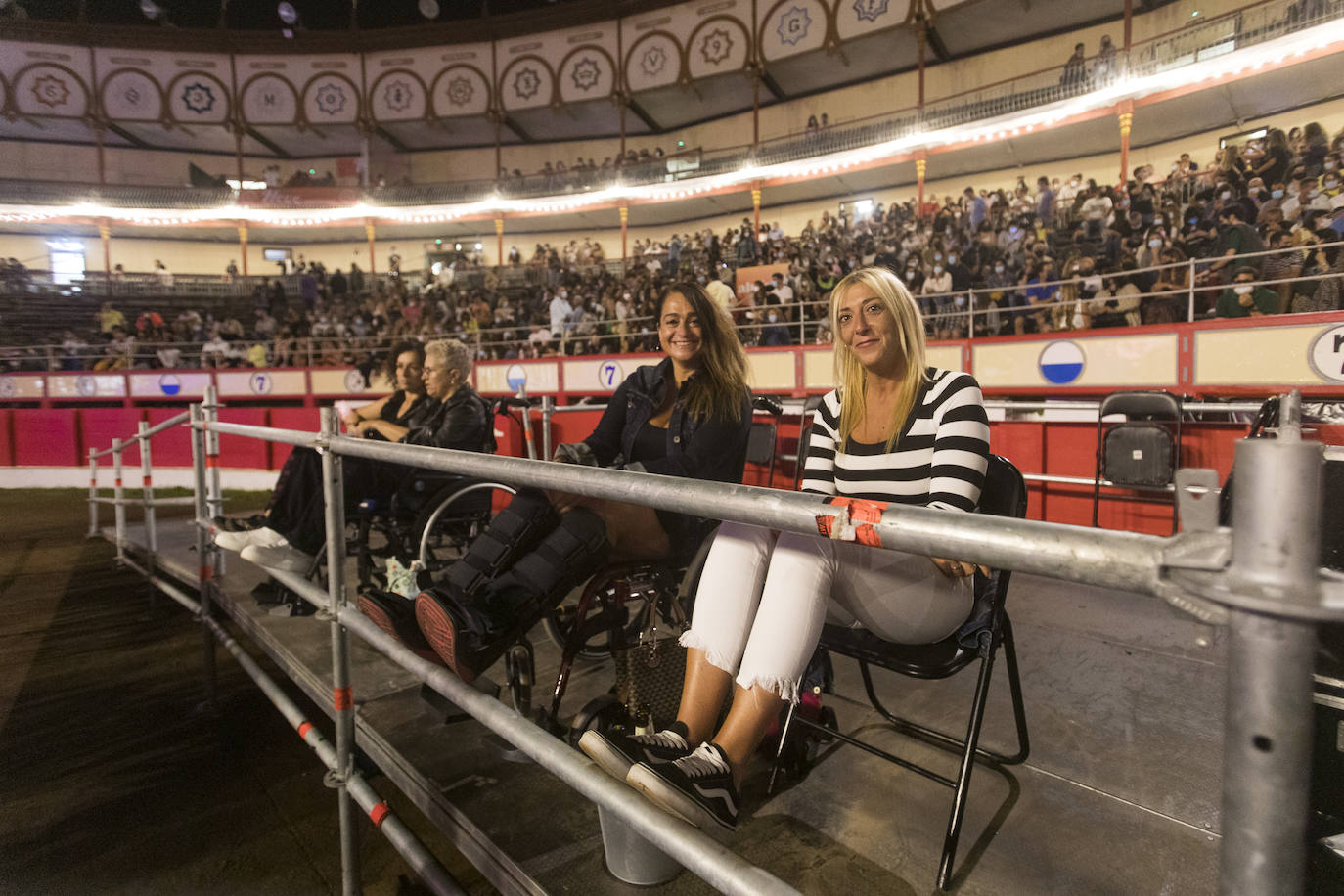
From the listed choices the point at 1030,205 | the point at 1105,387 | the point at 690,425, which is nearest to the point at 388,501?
the point at 690,425

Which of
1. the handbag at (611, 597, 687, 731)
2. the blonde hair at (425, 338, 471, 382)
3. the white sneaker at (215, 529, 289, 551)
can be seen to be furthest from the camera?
the blonde hair at (425, 338, 471, 382)

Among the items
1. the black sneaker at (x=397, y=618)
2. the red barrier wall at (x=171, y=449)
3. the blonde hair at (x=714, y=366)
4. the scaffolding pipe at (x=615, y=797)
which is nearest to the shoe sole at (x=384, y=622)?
the black sneaker at (x=397, y=618)

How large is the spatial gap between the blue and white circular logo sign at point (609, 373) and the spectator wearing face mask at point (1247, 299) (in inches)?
315

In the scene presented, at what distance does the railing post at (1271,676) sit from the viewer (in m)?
0.46

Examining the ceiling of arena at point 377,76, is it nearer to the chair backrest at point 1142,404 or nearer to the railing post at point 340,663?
the chair backrest at point 1142,404

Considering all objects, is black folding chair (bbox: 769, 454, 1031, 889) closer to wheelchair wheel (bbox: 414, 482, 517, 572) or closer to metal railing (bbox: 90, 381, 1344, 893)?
metal railing (bbox: 90, 381, 1344, 893)

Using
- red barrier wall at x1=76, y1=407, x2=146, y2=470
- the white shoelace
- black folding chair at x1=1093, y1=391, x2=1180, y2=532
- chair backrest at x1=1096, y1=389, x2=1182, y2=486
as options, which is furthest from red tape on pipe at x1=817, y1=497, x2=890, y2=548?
red barrier wall at x1=76, y1=407, x2=146, y2=470

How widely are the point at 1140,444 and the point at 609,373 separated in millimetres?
8227

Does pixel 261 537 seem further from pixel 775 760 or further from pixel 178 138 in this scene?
pixel 178 138

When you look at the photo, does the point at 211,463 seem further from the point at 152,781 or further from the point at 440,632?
the point at 440,632

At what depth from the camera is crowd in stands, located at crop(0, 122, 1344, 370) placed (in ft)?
23.4

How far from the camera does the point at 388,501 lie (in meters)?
3.79

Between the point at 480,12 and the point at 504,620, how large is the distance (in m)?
26.1

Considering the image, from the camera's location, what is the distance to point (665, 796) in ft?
3.66
